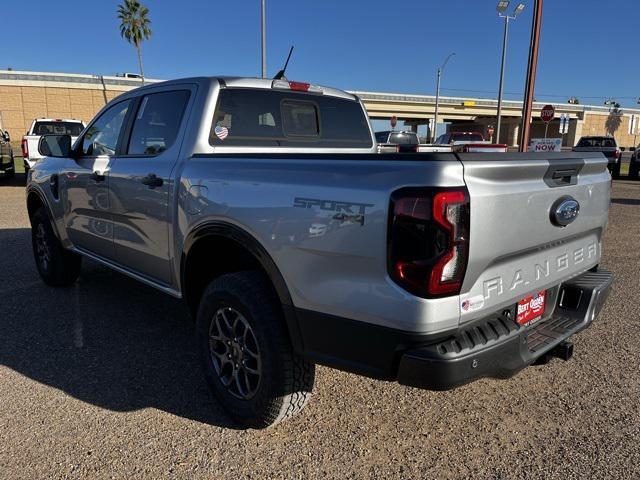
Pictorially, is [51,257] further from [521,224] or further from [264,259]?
[521,224]

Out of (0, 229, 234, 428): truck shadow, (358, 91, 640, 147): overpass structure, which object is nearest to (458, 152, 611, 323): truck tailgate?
(0, 229, 234, 428): truck shadow

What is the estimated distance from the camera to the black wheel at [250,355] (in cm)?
251

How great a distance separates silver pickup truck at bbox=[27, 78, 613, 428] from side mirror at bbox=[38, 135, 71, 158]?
3.11 ft

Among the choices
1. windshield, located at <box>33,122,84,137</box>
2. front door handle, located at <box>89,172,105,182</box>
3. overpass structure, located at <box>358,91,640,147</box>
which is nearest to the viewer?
front door handle, located at <box>89,172,105,182</box>

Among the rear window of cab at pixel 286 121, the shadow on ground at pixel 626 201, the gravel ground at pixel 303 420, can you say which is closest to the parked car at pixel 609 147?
the shadow on ground at pixel 626 201

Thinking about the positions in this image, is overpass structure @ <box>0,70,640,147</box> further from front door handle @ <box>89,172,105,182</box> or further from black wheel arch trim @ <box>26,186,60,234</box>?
front door handle @ <box>89,172,105,182</box>

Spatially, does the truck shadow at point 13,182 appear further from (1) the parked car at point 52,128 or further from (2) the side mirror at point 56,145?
(2) the side mirror at point 56,145

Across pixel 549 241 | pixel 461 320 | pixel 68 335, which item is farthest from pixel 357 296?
pixel 68 335

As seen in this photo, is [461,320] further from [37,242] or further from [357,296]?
[37,242]

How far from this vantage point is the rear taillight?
1910mm

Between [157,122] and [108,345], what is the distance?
5.73ft

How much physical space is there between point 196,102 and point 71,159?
1993 millimetres

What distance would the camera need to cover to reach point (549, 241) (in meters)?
2.45

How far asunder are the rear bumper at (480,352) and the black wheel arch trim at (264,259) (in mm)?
576
